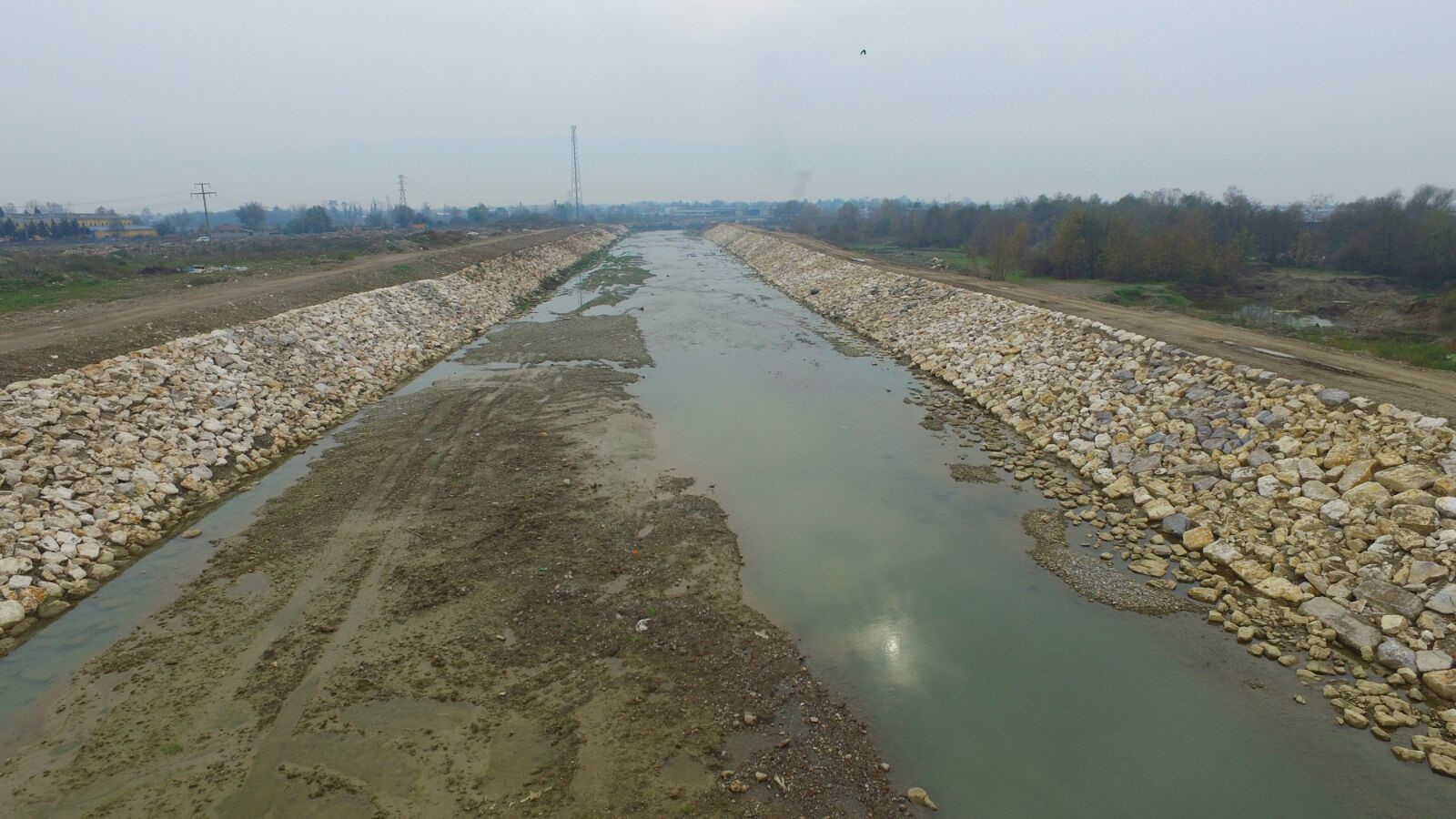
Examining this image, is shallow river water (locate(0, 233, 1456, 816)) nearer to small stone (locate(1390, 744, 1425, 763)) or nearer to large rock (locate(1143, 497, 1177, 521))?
small stone (locate(1390, 744, 1425, 763))

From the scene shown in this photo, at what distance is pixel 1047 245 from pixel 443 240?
148 feet

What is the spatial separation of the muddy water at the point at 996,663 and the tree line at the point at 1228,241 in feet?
92.4

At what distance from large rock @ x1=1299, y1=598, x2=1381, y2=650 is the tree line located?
3046 cm

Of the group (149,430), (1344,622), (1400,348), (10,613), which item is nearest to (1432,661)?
(1344,622)

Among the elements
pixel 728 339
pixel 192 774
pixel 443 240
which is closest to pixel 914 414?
pixel 728 339

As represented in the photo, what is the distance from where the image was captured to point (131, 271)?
29.3 m

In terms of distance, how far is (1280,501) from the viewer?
10.1 meters

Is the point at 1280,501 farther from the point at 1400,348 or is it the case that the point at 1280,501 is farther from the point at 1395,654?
the point at 1400,348

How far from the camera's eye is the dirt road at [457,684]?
5.90 meters

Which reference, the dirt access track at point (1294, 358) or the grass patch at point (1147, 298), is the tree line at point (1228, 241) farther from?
the dirt access track at point (1294, 358)

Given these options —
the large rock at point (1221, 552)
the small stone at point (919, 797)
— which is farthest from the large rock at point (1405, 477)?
the small stone at point (919, 797)

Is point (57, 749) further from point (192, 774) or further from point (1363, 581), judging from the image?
point (1363, 581)

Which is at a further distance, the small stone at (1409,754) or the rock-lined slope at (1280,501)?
the rock-lined slope at (1280,501)

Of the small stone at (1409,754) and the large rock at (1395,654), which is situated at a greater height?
the large rock at (1395,654)
